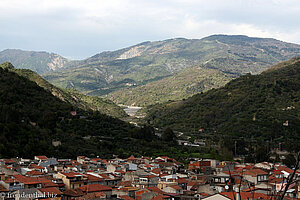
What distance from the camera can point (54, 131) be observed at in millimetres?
73625

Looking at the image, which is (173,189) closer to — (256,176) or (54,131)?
(256,176)

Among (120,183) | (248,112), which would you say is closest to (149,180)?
(120,183)

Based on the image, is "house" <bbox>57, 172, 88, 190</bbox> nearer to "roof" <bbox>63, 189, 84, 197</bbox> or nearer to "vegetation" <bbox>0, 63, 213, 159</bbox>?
"roof" <bbox>63, 189, 84, 197</bbox>

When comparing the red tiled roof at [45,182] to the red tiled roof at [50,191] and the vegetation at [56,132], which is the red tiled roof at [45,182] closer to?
the red tiled roof at [50,191]

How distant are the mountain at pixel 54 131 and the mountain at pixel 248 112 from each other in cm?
1762

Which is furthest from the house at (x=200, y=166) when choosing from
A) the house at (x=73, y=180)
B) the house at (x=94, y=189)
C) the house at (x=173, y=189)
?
the house at (x=94, y=189)

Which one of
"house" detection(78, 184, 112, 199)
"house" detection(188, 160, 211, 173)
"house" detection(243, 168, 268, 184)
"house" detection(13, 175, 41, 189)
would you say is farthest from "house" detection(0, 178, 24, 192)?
"house" detection(188, 160, 211, 173)

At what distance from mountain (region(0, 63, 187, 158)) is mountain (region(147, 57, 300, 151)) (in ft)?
57.8

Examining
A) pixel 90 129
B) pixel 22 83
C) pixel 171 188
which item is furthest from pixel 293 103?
pixel 171 188

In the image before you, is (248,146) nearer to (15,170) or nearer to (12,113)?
(12,113)

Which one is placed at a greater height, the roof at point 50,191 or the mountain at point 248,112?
the mountain at point 248,112

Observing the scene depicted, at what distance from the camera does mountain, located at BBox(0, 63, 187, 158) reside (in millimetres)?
60906

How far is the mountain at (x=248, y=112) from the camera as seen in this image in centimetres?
9244

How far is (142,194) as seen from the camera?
30016 millimetres
